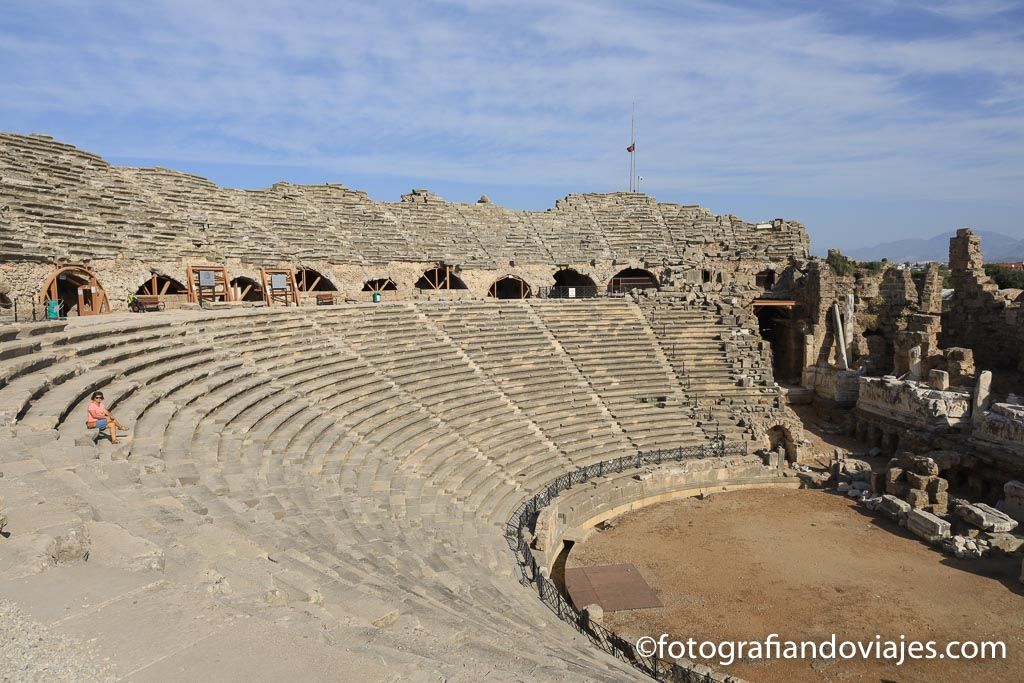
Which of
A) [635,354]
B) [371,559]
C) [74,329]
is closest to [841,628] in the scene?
[371,559]

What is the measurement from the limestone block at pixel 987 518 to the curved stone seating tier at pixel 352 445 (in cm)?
694

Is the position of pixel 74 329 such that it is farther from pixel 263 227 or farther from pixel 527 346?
pixel 263 227

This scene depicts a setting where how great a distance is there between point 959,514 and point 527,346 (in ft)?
42.1

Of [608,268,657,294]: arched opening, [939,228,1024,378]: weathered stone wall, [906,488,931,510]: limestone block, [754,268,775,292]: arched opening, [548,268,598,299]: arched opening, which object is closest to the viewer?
[906,488,931,510]: limestone block

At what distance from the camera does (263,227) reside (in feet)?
86.6

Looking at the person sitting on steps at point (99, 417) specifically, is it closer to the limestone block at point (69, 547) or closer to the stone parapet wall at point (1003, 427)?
the limestone block at point (69, 547)

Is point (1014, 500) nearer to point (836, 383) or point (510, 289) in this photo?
point (836, 383)

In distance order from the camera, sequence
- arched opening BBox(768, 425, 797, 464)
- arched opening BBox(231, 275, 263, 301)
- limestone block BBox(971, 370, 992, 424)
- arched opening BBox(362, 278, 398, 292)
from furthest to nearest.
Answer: arched opening BBox(362, 278, 398, 292)
arched opening BBox(231, 275, 263, 301)
arched opening BBox(768, 425, 797, 464)
limestone block BBox(971, 370, 992, 424)

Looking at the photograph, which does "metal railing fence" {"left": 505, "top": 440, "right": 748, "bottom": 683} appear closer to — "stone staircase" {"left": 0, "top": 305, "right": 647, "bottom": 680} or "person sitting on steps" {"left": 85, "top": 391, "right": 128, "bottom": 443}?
"stone staircase" {"left": 0, "top": 305, "right": 647, "bottom": 680}

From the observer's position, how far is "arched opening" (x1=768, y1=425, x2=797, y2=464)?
20.0 meters

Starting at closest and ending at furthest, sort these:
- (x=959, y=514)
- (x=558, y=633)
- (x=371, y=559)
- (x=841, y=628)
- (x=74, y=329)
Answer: (x=371, y=559) → (x=558, y=633) → (x=841, y=628) → (x=74, y=329) → (x=959, y=514)

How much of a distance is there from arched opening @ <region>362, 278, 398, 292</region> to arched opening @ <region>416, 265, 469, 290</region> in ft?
4.00

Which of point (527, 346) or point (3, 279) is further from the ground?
point (3, 279)

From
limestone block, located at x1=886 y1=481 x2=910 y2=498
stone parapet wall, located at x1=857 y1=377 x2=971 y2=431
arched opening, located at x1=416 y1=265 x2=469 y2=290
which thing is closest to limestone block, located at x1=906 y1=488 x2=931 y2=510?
limestone block, located at x1=886 y1=481 x2=910 y2=498
